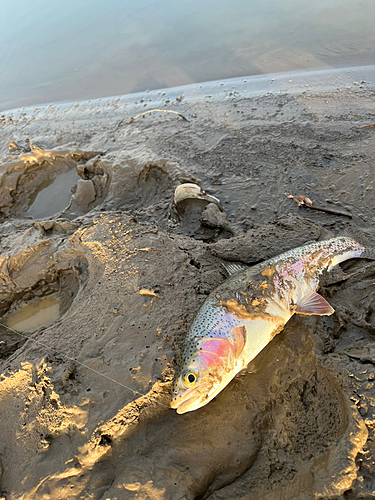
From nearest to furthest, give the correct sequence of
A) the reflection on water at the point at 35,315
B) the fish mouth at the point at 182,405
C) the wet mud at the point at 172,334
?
the wet mud at the point at 172,334
the fish mouth at the point at 182,405
the reflection on water at the point at 35,315

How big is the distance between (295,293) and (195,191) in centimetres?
253

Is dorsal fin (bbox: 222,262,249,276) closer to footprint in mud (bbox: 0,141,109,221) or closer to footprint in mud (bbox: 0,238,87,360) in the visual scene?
footprint in mud (bbox: 0,238,87,360)

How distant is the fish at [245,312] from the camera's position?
92.3 inches

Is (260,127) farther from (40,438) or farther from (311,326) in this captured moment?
(40,438)

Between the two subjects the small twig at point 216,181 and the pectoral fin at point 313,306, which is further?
the small twig at point 216,181

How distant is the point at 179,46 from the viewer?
35.9 feet

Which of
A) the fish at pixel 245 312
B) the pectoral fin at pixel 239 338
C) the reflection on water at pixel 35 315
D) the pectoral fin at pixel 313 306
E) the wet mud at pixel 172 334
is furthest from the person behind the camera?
the reflection on water at pixel 35 315

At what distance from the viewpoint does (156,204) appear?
5.09 meters

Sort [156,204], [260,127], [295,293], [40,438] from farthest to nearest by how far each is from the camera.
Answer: [260,127]
[156,204]
[295,293]
[40,438]

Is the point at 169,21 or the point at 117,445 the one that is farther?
the point at 169,21

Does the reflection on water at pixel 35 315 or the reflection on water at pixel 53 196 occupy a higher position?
the reflection on water at pixel 53 196

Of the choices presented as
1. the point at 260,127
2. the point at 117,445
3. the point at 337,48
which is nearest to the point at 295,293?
the point at 117,445

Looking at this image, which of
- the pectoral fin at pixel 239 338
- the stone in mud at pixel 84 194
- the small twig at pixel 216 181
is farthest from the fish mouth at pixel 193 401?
the stone in mud at pixel 84 194

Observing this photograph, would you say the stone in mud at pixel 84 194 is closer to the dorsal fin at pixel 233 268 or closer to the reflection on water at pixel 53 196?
the reflection on water at pixel 53 196
